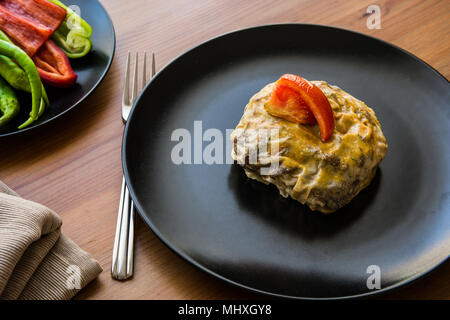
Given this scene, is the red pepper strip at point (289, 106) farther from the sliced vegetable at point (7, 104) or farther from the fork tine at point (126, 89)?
the sliced vegetable at point (7, 104)

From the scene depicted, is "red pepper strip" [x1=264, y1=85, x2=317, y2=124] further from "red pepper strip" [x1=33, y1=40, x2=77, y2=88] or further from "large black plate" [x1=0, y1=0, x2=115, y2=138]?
"red pepper strip" [x1=33, y1=40, x2=77, y2=88]

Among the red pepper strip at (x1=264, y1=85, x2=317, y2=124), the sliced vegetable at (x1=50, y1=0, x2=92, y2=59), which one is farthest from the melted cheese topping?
the sliced vegetable at (x1=50, y1=0, x2=92, y2=59)

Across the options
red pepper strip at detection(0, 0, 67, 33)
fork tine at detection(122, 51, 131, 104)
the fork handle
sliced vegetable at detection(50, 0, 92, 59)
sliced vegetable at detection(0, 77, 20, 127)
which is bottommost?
the fork handle

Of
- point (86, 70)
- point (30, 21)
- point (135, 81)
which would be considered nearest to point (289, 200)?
point (135, 81)

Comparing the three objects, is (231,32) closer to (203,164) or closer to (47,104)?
(203,164)
